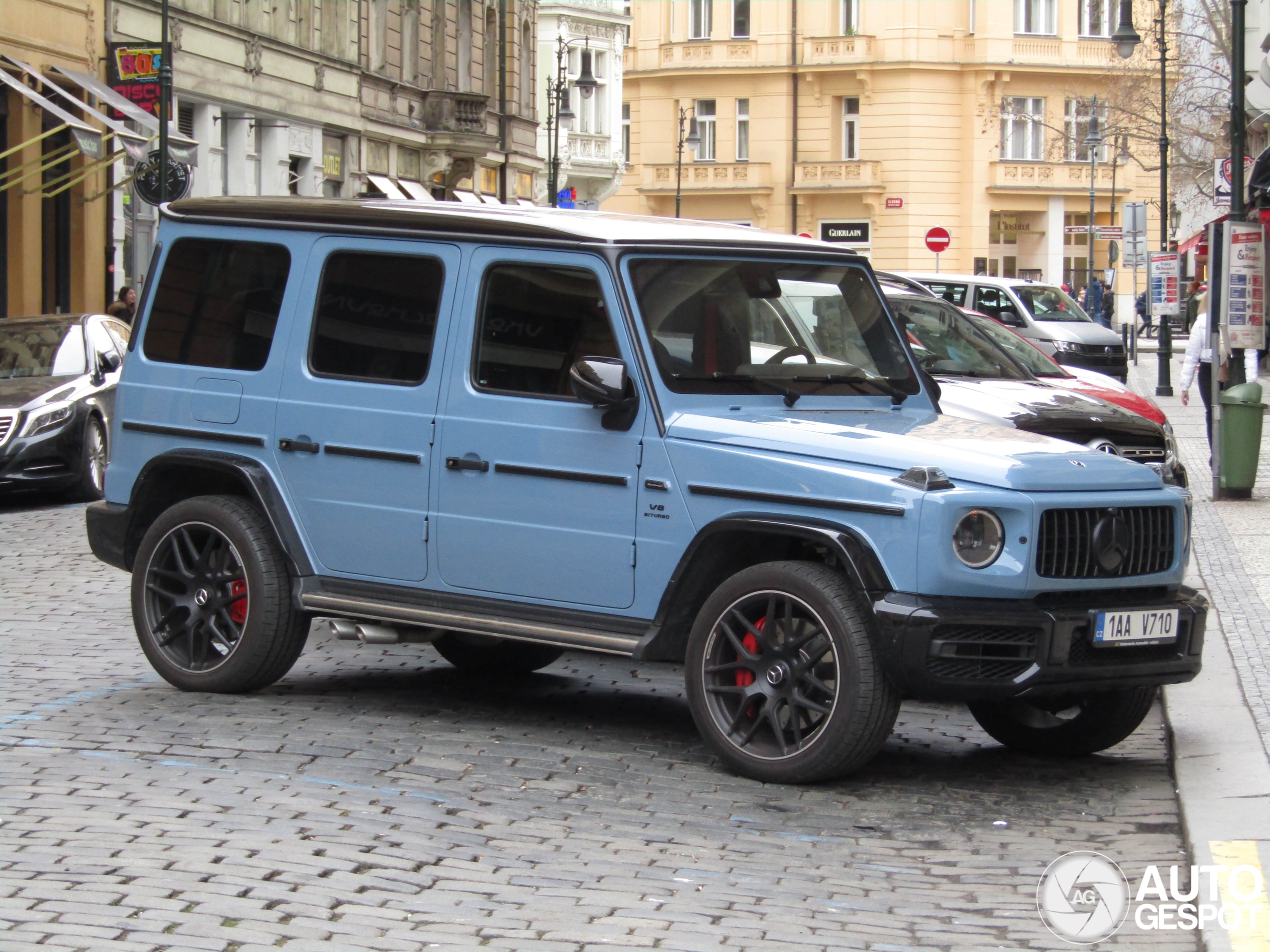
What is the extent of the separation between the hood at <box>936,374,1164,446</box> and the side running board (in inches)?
180

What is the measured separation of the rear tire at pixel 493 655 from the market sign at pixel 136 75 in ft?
75.8

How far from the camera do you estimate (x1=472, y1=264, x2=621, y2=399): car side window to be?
24.2ft

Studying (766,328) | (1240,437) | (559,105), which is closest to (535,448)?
(766,328)

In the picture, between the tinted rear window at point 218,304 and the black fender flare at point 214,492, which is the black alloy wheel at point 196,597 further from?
the tinted rear window at point 218,304

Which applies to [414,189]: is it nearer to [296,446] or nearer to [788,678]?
[296,446]

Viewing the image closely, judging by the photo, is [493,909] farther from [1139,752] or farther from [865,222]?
[865,222]

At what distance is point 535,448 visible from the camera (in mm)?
7418

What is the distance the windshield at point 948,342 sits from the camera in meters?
13.1

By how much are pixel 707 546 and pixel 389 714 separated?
71.4 inches

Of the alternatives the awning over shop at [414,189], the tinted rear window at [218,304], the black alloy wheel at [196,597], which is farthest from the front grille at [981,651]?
the awning over shop at [414,189]

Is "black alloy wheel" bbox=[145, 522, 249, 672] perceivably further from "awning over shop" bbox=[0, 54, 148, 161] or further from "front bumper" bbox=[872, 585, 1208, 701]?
"awning over shop" bbox=[0, 54, 148, 161]

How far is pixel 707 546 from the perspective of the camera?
700 centimetres

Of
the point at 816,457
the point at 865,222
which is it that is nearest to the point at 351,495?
the point at 816,457

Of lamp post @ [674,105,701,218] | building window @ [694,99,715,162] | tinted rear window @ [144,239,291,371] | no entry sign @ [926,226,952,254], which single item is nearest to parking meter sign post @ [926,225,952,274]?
no entry sign @ [926,226,952,254]
